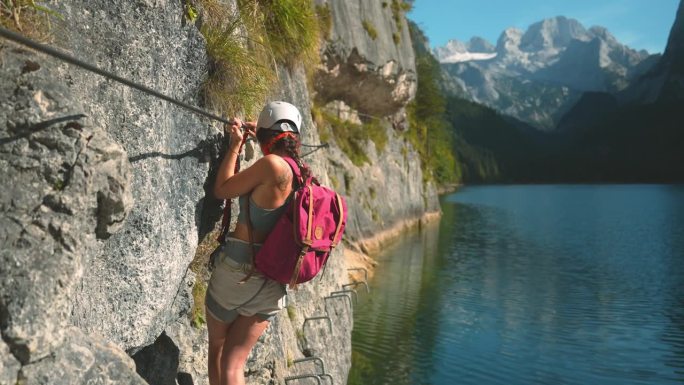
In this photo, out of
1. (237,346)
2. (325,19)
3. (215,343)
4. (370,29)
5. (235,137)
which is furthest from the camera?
(370,29)

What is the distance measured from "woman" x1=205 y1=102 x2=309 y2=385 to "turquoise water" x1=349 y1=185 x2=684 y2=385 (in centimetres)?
1030

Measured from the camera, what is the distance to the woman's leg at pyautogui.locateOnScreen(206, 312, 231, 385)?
4.32 meters

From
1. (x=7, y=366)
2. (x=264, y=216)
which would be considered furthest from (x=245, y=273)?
(x=7, y=366)

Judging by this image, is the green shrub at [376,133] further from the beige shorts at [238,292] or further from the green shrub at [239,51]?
the beige shorts at [238,292]

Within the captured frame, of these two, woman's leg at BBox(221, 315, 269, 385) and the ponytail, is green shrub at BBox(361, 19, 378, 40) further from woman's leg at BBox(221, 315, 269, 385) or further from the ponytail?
woman's leg at BBox(221, 315, 269, 385)

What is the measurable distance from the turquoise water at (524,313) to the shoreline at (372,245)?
74cm

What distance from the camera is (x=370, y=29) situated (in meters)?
29.9

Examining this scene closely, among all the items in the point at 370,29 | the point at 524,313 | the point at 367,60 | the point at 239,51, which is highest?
the point at 370,29

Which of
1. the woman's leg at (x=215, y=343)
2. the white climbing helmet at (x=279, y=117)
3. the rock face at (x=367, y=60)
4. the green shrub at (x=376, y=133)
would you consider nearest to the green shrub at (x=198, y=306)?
the woman's leg at (x=215, y=343)

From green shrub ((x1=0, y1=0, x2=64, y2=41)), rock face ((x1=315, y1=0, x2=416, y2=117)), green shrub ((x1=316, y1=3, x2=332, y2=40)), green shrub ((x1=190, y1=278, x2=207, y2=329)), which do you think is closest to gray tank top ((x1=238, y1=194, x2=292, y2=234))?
green shrub ((x1=190, y1=278, x2=207, y2=329))

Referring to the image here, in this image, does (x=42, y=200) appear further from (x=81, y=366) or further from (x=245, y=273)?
(x=245, y=273)

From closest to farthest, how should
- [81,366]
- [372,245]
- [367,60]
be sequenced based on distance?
[81,366] → [367,60] → [372,245]

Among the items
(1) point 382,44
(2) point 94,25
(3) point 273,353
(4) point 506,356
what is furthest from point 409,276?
(2) point 94,25

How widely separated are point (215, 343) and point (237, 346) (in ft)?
0.78
